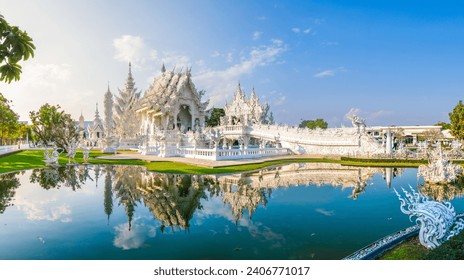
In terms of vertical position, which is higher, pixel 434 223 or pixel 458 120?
pixel 458 120

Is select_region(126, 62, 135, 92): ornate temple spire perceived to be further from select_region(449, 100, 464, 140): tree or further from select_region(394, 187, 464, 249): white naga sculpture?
select_region(394, 187, 464, 249): white naga sculpture

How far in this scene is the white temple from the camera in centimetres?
2236

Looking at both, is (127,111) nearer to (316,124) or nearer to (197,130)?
(197,130)

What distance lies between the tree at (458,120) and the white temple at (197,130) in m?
10.2

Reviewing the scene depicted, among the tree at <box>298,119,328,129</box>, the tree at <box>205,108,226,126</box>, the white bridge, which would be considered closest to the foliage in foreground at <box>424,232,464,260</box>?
the white bridge

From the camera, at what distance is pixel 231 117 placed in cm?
4059

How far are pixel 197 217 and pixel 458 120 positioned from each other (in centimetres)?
2983

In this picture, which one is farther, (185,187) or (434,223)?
(185,187)

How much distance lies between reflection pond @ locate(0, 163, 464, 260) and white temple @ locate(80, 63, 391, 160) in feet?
29.7

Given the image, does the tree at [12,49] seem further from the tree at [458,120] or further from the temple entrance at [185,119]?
the temple entrance at [185,119]

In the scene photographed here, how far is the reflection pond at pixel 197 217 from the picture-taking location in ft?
15.9

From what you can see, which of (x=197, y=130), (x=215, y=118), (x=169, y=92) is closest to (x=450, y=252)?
(x=197, y=130)

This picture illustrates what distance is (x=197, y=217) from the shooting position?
260 inches

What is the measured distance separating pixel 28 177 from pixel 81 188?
475 centimetres
